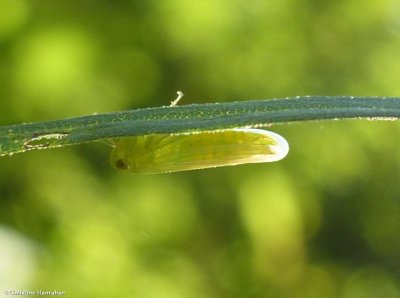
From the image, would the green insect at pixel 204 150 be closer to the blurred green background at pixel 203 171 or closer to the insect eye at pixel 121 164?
the insect eye at pixel 121 164

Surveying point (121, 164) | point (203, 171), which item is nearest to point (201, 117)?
point (121, 164)

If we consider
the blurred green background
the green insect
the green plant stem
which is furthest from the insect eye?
the blurred green background

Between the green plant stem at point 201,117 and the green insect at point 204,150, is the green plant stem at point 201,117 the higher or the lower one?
the lower one

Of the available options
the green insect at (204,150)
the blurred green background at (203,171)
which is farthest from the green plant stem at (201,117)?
the blurred green background at (203,171)

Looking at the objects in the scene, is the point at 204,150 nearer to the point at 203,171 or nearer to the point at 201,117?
the point at 201,117

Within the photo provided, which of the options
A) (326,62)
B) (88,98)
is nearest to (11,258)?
(88,98)

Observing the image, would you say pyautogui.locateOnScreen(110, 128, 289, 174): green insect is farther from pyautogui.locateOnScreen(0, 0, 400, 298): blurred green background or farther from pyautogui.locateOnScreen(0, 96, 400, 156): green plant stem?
pyautogui.locateOnScreen(0, 0, 400, 298): blurred green background

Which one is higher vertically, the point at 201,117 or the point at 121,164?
the point at 121,164
